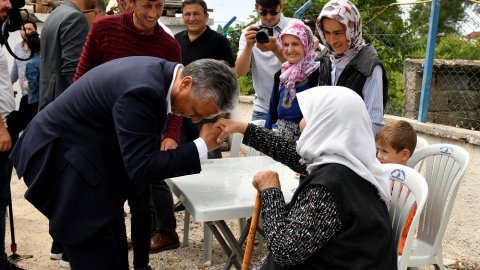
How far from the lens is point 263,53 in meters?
4.31

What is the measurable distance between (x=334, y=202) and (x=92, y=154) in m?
0.92

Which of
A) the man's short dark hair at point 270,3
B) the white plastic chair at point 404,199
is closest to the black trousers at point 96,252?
the white plastic chair at point 404,199

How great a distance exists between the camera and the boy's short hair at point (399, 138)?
2.94 meters

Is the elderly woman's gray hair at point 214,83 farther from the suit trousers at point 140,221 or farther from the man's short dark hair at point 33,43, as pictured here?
the man's short dark hair at point 33,43

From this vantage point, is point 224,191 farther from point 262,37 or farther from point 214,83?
point 262,37

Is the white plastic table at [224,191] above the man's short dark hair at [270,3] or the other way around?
the other way around

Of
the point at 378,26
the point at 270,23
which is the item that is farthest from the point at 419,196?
the point at 378,26

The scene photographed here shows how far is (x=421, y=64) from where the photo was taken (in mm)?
4727

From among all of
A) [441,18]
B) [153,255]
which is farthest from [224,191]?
[441,18]

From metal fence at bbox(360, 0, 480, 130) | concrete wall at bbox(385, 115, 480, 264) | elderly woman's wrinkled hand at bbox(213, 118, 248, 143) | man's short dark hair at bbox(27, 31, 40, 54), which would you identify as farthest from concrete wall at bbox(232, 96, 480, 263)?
man's short dark hair at bbox(27, 31, 40, 54)

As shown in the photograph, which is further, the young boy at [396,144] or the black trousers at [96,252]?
the young boy at [396,144]

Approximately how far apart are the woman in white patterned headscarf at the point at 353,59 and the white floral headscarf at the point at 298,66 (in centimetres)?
26

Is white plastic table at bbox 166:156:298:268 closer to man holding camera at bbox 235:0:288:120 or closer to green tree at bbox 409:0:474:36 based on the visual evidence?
man holding camera at bbox 235:0:288:120

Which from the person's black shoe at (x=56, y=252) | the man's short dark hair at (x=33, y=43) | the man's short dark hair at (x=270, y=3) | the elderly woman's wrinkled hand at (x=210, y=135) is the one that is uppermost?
the man's short dark hair at (x=270, y=3)
